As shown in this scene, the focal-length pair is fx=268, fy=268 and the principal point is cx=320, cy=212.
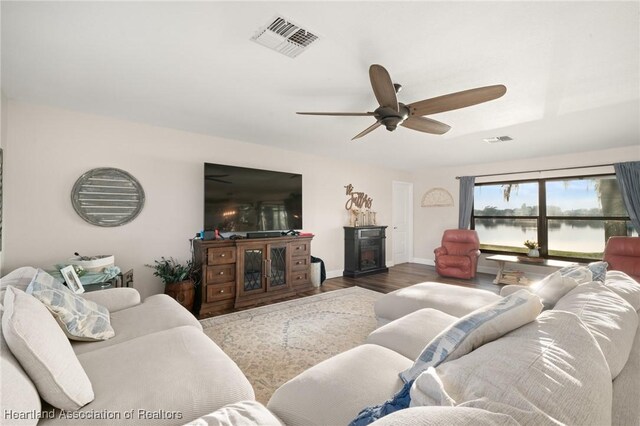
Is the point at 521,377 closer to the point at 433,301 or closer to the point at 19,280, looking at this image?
the point at 433,301

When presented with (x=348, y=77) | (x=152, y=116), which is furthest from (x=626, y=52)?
(x=152, y=116)

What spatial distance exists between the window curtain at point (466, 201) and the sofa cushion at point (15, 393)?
22.0 ft

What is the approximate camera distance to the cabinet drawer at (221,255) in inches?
133

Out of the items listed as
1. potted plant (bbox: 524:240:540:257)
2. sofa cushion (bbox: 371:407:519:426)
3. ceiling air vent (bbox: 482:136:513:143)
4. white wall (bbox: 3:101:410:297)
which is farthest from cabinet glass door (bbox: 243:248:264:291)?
potted plant (bbox: 524:240:540:257)

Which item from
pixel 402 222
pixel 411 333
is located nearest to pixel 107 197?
pixel 411 333

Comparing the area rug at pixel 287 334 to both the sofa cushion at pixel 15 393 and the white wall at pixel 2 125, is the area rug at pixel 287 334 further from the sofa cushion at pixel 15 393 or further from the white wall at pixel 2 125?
the white wall at pixel 2 125

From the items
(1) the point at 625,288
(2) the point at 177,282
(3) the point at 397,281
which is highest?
(1) the point at 625,288

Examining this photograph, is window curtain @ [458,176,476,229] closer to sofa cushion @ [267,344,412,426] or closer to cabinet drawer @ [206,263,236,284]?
cabinet drawer @ [206,263,236,284]

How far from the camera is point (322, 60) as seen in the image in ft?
6.60

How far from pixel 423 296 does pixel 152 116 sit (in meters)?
3.52

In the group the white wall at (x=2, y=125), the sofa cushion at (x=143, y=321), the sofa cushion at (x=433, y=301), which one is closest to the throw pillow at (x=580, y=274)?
the sofa cushion at (x=433, y=301)

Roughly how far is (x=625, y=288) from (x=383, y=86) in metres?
1.94

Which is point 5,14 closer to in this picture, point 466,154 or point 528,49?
point 528,49

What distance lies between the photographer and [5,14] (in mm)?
1555
